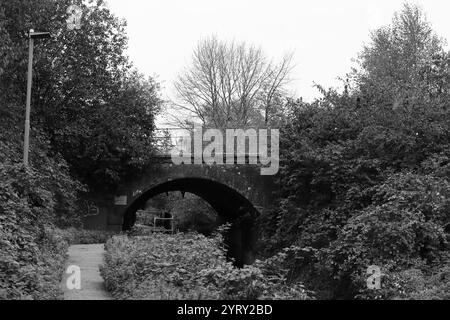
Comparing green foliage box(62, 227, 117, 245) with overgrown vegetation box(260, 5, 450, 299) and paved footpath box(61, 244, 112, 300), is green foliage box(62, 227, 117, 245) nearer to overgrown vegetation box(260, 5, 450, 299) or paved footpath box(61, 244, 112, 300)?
paved footpath box(61, 244, 112, 300)

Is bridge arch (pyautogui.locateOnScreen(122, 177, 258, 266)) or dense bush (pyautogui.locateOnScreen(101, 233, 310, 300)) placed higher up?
bridge arch (pyautogui.locateOnScreen(122, 177, 258, 266))

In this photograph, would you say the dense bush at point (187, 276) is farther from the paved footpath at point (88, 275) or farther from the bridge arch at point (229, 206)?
the bridge arch at point (229, 206)

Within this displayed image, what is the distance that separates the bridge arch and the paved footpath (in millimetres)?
7748

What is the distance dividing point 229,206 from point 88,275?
1760 centimetres

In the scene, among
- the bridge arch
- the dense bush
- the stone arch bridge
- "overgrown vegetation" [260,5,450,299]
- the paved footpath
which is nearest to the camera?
the dense bush

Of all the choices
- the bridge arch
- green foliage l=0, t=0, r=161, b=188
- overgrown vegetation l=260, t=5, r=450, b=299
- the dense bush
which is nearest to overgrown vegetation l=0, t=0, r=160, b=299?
green foliage l=0, t=0, r=161, b=188

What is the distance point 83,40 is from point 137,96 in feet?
10.9

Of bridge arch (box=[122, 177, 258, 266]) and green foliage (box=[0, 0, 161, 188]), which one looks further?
bridge arch (box=[122, 177, 258, 266])

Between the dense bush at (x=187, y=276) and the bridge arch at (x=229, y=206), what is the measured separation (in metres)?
11.4

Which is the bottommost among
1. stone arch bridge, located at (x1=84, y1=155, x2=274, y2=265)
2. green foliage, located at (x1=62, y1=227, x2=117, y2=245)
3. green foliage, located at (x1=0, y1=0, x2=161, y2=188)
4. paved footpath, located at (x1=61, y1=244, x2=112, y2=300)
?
paved footpath, located at (x1=61, y1=244, x2=112, y2=300)

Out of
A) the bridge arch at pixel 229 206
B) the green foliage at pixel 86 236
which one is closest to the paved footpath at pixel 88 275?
the green foliage at pixel 86 236

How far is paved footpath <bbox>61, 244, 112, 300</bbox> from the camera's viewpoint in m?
9.62

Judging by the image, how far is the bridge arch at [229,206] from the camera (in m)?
24.3
